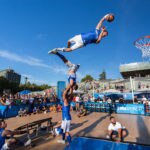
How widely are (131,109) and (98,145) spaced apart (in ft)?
36.9

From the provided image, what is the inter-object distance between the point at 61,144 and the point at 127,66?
53151 mm

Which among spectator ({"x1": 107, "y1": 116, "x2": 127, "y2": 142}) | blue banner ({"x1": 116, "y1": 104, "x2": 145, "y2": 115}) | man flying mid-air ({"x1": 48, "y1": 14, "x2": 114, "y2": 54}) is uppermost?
man flying mid-air ({"x1": 48, "y1": 14, "x2": 114, "y2": 54})

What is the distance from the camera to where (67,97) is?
6.21 m

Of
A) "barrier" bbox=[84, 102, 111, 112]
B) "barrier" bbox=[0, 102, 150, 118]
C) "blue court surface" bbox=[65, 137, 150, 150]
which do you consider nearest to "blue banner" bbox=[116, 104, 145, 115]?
"barrier" bbox=[0, 102, 150, 118]

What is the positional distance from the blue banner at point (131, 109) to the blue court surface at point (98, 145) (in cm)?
1091

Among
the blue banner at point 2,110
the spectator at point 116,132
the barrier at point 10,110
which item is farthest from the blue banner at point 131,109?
the blue banner at point 2,110

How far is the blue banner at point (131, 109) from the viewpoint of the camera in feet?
46.9

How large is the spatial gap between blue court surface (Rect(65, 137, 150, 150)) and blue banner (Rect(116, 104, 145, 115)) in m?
10.9

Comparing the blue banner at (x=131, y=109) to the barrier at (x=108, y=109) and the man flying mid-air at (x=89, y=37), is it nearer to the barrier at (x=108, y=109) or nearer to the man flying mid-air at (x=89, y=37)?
the barrier at (x=108, y=109)

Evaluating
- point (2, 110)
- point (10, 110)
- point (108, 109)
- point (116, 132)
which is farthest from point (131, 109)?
point (2, 110)

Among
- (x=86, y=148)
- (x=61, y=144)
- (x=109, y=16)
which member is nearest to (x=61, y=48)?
(x=109, y=16)

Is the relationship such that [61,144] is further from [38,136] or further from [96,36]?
[96,36]

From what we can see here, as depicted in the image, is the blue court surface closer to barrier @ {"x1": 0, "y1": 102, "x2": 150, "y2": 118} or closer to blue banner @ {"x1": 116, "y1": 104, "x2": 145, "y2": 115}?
barrier @ {"x1": 0, "y1": 102, "x2": 150, "y2": 118}

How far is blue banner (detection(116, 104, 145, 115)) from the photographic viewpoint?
14289mm
